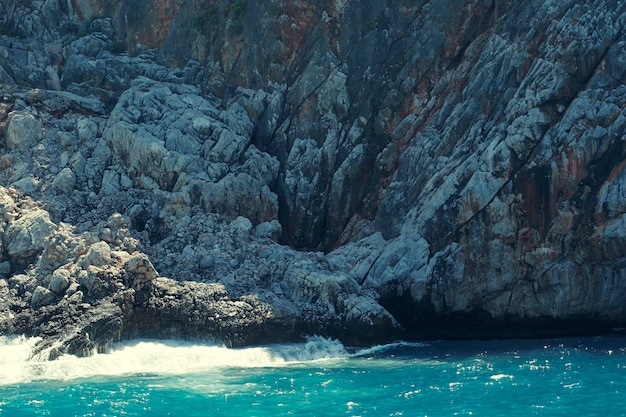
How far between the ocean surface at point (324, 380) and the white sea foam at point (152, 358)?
0.04 m

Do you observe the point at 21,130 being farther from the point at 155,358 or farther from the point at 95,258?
the point at 155,358

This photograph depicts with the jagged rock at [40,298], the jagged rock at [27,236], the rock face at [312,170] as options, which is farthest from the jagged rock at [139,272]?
the jagged rock at [27,236]

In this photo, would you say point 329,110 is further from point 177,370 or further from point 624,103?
point 177,370

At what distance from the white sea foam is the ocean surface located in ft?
0.12

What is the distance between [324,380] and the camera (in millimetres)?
22641

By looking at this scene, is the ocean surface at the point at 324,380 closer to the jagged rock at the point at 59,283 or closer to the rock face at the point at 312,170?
the rock face at the point at 312,170

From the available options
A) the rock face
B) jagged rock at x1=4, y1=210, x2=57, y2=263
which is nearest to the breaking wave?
the rock face

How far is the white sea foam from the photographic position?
23.9m

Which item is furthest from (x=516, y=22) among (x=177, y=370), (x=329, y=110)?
(x=177, y=370)

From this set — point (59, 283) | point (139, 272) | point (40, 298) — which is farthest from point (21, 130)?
point (139, 272)

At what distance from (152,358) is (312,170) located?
1215 cm

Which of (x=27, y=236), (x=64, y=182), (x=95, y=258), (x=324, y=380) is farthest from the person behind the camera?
(x=64, y=182)

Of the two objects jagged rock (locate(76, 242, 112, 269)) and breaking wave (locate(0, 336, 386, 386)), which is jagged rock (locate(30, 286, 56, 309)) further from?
jagged rock (locate(76, 242, 112, 269))

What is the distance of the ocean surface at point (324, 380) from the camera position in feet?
62.6
